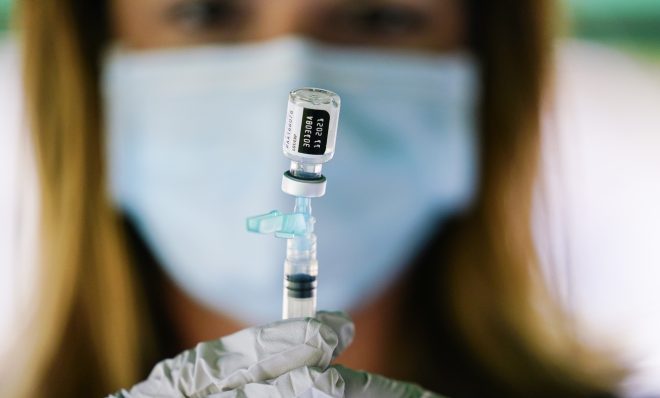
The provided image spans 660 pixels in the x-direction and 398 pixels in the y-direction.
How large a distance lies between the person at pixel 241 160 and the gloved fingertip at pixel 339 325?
0.51 metres

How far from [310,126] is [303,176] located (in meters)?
0.05

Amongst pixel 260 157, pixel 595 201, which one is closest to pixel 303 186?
pixel 260 157

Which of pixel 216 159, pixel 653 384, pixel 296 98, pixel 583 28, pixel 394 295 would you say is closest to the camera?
pixel 296 98

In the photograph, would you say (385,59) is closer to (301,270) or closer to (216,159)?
(216,159)

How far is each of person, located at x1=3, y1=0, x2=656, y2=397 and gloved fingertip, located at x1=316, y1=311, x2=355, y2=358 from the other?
0.51 meters

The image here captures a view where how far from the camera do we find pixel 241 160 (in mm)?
1306

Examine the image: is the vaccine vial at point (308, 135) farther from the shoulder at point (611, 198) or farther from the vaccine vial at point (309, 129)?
the shoulder at point (611, 198)

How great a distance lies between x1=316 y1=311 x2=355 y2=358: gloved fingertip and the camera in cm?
75

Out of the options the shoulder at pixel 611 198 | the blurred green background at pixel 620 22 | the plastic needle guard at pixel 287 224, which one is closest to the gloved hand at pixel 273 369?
the plastic needle guard at pixel 287 224

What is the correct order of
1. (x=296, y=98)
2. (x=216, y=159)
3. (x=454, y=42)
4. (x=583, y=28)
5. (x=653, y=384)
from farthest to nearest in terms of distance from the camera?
(x=583, y=28) → (x=653, y=384) → (x=454, y=42) → (x=216, y=159) → (x=296, y=98)

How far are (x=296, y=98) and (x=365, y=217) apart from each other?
0.72 meters

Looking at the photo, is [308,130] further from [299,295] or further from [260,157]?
[260,157]

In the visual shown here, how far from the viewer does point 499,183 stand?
1557mm

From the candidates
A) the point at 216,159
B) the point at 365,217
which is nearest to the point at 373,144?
the point at 365,217
